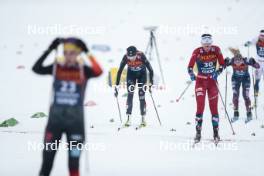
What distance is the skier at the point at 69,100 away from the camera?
5.49m

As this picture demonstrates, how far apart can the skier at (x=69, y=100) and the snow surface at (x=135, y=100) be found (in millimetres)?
775

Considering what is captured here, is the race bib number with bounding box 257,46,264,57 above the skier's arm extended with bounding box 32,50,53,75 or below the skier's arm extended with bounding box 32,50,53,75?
above

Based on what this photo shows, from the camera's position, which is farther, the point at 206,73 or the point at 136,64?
the point at 136,64

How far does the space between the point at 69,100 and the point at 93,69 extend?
22.1 inches

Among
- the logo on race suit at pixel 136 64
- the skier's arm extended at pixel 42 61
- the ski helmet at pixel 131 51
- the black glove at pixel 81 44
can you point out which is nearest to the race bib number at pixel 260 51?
the logo on race suit at pixel 136 64

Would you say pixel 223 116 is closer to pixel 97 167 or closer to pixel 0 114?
pixel 97 167

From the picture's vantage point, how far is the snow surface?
7.90 metres

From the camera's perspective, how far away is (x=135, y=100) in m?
14.9

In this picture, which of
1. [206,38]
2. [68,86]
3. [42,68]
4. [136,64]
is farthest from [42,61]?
[136,64]

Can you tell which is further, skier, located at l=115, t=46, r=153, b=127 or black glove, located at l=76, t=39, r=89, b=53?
skier, located at l=115, t=46, r=153, b=127

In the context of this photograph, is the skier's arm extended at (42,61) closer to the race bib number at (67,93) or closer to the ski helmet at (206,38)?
the race bib number at (67,93)

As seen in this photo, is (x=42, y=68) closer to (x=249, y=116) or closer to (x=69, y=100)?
(x=69, y=100)

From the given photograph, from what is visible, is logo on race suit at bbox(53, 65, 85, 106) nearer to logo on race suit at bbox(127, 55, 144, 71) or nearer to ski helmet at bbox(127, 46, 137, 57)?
ski helmet at bbox(127, 46, 137, 57)

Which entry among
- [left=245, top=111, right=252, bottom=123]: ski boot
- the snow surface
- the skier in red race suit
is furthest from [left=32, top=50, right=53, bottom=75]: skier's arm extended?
[left=245, top=111, right=252, bottom=123]: ski boot
